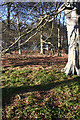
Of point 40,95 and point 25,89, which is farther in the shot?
point 25,89

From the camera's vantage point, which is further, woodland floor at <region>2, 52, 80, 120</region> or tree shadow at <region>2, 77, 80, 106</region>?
tree shadow at <region>2, 77, 80, 106</region>

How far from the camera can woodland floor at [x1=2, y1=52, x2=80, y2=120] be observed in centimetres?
440

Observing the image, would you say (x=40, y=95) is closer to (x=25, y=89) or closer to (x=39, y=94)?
(x=39, y=94)

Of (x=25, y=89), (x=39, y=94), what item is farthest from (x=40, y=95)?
(x=25, y=89)

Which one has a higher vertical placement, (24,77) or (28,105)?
(24,77)

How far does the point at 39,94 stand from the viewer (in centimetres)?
538

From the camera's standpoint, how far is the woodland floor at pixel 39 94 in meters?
4.40

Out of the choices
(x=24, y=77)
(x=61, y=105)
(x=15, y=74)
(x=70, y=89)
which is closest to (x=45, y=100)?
(x=61, y=105)

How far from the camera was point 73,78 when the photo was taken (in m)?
6.60

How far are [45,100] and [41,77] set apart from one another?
71.6 inches

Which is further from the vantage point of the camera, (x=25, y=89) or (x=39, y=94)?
(x=25, y=89)

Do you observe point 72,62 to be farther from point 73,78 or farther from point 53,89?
point 53,89

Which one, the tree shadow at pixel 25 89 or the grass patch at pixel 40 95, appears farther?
the tree shadow at pixel 25 89

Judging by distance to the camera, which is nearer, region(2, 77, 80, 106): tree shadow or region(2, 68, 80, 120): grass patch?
region(2, 68, 80, 120): grass patch
